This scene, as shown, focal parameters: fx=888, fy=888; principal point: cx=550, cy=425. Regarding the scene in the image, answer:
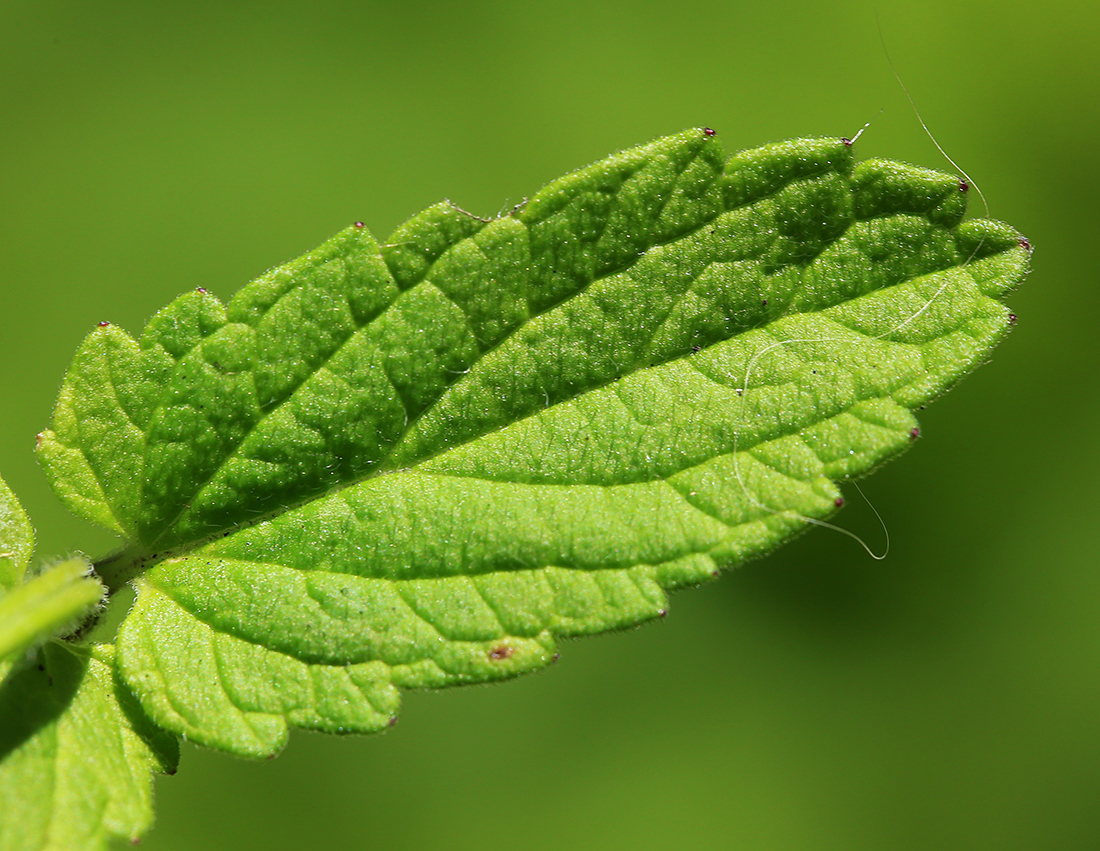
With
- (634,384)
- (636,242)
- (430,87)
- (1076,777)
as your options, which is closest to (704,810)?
(1076,777)

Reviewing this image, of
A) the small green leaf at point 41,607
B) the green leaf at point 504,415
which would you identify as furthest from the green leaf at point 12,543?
the small green leaf at point 41,607

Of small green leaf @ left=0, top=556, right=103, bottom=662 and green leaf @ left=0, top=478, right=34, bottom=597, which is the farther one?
green leaf @ left=0, top=478, right=34, bottom=597

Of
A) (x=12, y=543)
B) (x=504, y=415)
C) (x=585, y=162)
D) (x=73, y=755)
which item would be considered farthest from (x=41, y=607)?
(x=585, y=162)

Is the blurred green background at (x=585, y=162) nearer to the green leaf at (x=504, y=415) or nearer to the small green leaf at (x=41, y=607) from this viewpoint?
the green leaf at (x=504, y=415)

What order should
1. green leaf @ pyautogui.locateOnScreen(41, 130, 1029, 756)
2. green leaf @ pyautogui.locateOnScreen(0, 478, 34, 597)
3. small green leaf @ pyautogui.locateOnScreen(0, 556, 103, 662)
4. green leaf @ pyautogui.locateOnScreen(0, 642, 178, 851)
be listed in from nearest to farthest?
small green leaf @ pyautogui.locateOnScreen(0, 556, 103, 662) < green leaf @ pyautogui.locateOnScreen(0, 642, 178, 851) < green leaf @ pyautogui.locateOnScreen(41, 130, 1029, 756) < green leaf @ pyautogui.locateOnScreen(0, 478, 34, 597)

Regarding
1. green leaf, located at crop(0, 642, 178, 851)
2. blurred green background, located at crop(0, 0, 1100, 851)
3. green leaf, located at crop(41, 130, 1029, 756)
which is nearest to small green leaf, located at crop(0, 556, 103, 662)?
green leaf, located at crop(0, 642, 178, 851)

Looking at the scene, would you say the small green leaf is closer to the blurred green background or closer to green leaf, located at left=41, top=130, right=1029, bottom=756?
green leaf, located at left=41, top=130, right=1029, bottom=756

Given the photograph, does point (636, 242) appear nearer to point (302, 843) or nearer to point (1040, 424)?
point (1040, 424)
